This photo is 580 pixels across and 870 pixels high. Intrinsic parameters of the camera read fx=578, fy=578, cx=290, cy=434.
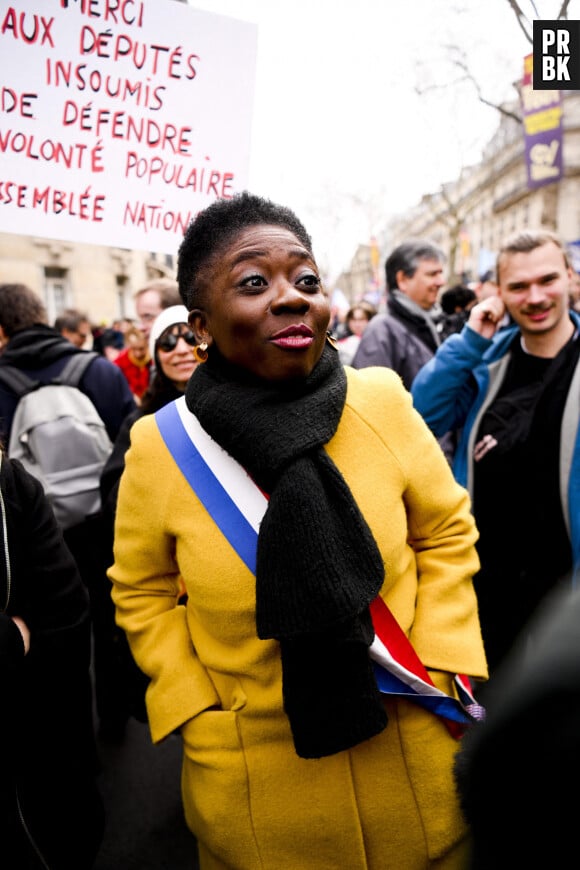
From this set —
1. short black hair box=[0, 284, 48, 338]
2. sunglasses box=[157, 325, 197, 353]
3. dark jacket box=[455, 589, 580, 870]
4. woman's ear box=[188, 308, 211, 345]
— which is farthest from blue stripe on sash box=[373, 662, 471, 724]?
short black hair box=[0, 284, 48, 338]

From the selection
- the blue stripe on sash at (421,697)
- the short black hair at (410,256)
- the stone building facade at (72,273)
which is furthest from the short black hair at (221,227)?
the stone building facade at (72,273)

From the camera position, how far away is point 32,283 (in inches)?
664

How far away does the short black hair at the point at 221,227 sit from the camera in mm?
1366

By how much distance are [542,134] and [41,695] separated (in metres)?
8.32

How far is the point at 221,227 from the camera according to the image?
1.38 meters

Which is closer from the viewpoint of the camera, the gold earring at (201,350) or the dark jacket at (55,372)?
the gold earring at (201,350)

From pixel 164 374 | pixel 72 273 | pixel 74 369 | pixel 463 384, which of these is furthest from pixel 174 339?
pixel 72 273

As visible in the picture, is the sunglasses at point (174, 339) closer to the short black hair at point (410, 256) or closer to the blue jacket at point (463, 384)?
the blue jacket at point (463, 384)

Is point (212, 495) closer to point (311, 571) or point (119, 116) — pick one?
point (311, 571)

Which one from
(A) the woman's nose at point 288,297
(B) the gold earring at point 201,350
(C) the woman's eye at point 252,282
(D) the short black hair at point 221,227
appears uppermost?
(D) the short black hair at point 221,227

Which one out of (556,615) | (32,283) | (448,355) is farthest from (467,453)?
(32,283)

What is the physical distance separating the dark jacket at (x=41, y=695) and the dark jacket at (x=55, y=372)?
122 cm

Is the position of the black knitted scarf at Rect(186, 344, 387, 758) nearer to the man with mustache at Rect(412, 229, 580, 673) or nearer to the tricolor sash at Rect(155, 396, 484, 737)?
the tricolor sash at Rect(155, 396, 484, 737)

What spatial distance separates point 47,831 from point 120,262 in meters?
20.8
